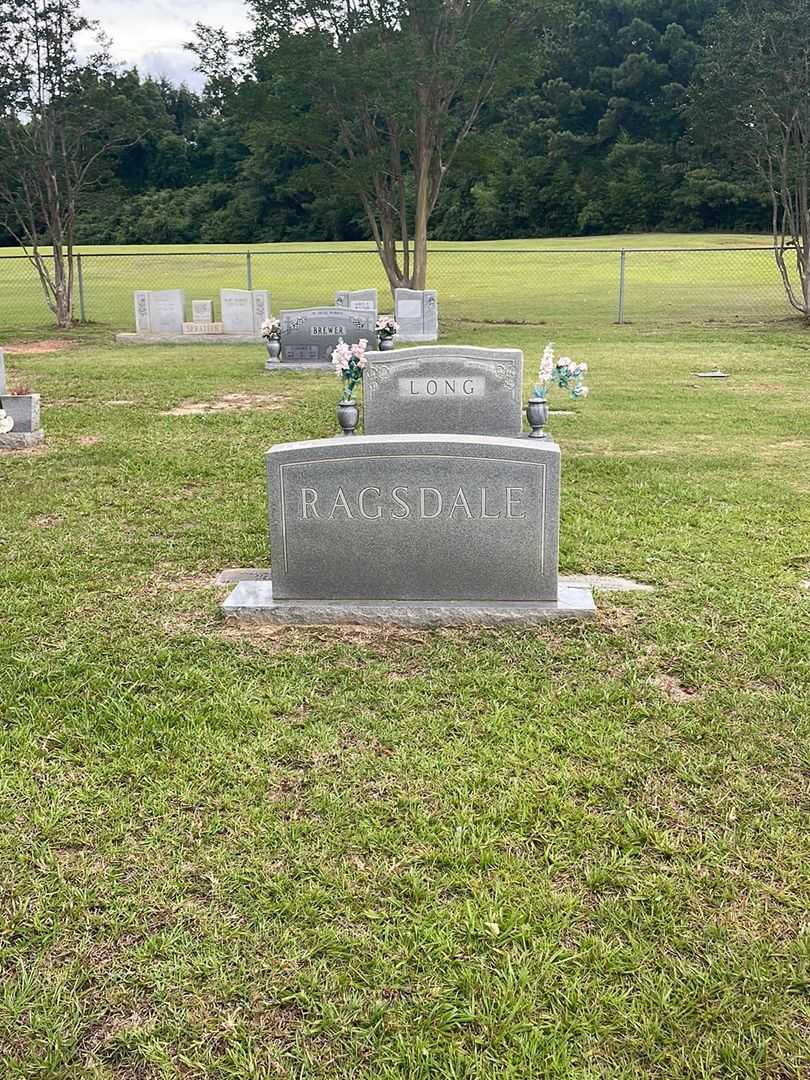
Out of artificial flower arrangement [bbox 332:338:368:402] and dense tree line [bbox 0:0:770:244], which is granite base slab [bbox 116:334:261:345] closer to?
artificial flower arrangement [bbox 332:338:368:402]

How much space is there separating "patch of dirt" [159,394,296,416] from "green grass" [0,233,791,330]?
946 cm

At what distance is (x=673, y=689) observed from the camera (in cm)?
378

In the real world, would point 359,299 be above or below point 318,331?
above

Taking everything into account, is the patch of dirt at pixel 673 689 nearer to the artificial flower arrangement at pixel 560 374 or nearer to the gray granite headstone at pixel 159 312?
the artificial flower arrangement at pixel 560 374

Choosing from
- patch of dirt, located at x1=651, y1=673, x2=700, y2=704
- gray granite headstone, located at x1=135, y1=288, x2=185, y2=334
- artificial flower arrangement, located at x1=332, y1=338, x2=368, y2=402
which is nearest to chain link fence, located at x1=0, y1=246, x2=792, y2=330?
gray granite headstone, located at x1=135, y1=288, x2=185, y2=334

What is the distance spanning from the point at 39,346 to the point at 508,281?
1886 cm

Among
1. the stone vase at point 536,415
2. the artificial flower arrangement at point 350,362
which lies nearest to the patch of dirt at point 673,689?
the stone vase at point 536,415

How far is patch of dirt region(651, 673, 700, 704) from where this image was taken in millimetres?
3707

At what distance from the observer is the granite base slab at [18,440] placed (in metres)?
8.76

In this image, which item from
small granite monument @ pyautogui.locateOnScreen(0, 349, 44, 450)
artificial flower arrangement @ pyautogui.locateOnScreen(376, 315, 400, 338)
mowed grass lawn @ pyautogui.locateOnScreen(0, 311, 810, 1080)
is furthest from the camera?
artificial flower arrangement @ pyautogui.locateOnScreen(376, 315, 400, 338)

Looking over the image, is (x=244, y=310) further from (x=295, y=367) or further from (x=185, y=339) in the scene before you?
(x=295, y=367)

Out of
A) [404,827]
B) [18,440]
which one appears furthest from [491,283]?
[404,827]

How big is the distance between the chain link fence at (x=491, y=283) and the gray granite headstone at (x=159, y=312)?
2447 millimetres

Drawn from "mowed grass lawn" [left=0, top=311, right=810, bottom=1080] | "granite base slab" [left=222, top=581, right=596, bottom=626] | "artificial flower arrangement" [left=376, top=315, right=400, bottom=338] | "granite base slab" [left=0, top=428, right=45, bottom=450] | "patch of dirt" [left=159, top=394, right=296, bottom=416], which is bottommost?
"mowed grass lawn" [left=0, top=311, right=810, bottom=1080]
